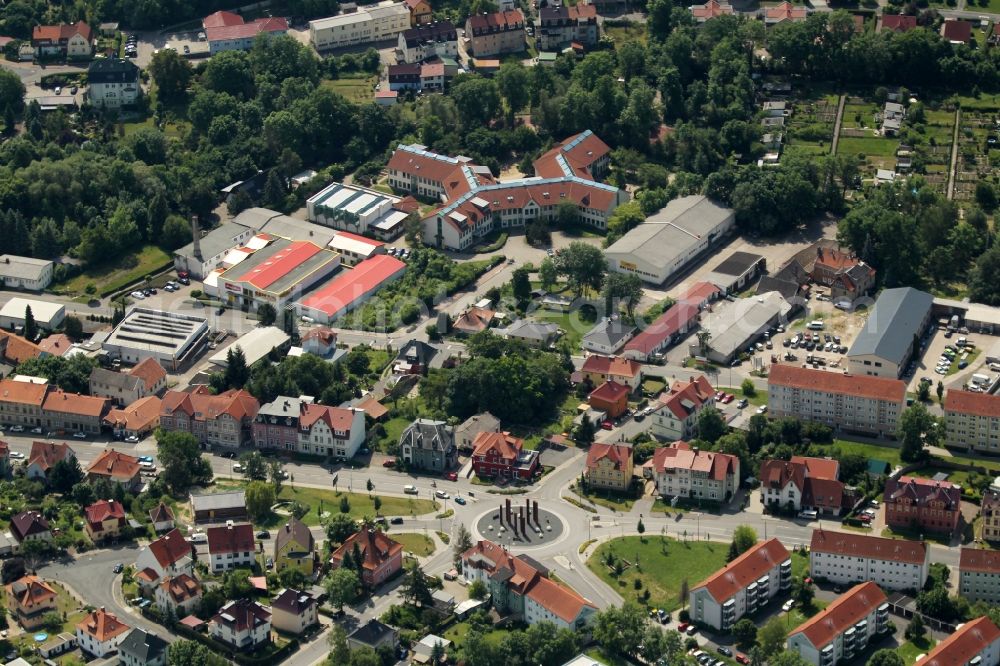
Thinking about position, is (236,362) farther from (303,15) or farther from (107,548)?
(303,15)

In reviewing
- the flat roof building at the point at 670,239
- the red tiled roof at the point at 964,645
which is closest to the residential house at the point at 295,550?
the red tiled roof at the point at 964,645

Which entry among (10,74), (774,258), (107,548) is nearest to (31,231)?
(10,74)

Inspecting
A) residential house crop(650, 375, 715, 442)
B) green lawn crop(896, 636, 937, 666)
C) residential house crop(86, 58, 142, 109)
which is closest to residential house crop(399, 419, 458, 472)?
residential house crop(650, 375, 715, 442)

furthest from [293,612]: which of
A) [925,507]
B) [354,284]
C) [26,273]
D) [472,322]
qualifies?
[26,273]

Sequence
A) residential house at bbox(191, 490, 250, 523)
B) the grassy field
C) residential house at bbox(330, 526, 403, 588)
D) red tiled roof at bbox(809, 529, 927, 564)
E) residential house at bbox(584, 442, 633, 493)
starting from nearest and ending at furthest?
1. red tiled roof at bbox(809, 529, 927, 564)
2. residential house at bbox(330, 526, 403, 588)
3. residential house at bbox(191, 490, 250, 523)
4. residential house at bbox(584, 442, 633, 493)
5. the grassy field

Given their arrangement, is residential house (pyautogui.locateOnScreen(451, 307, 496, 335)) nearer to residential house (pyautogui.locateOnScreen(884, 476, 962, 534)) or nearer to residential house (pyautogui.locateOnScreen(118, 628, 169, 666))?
residential house (pyautogui.locateOnScreen(884, 476, 962, 534))

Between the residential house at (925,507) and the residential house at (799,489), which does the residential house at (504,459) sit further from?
the residential house at (925,507)
